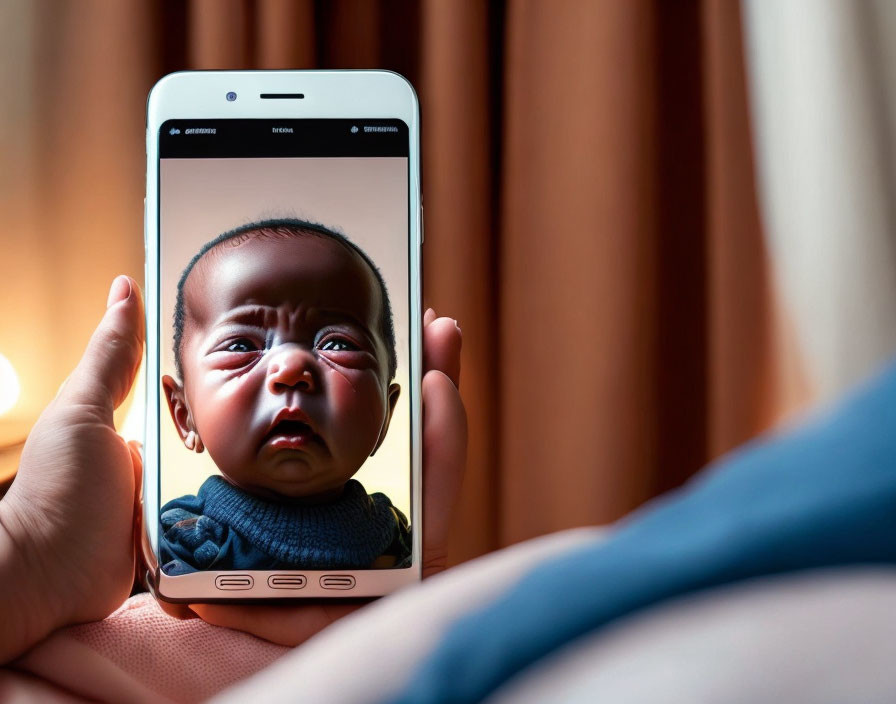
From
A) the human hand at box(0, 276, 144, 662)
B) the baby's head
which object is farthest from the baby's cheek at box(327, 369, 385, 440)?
the human hand at box(0, 276, 144, 662)

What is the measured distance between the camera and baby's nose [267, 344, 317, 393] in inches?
17.4

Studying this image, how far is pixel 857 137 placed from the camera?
21.8 inches

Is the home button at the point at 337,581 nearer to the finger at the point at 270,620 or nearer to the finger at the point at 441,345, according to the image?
the finger at the point at 270,620

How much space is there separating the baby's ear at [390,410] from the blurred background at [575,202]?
0.13 metres

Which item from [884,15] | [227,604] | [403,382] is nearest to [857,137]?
[884,15]

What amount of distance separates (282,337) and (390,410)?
7cm

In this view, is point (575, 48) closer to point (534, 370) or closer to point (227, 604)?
point (534, 370)

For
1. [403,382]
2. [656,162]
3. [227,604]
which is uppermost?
[656,162]

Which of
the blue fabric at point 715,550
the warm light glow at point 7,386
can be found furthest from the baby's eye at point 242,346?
the blue fabric at point 715,550

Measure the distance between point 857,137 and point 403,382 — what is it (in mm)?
323

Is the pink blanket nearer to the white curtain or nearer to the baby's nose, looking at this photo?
the baby's nose

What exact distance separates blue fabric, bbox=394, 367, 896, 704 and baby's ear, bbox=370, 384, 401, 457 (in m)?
0.35

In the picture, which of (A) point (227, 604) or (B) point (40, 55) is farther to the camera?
(B) point (40, 55)

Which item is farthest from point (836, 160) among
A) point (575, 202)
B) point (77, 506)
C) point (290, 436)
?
point (77, 506)
